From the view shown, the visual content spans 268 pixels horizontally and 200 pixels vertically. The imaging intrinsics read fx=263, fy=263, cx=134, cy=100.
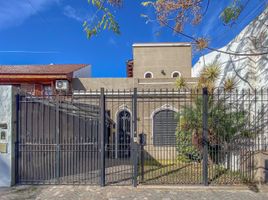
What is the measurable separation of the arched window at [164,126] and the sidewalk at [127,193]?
17.2ft

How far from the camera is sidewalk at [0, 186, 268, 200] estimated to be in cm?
610

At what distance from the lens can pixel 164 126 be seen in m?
13.4

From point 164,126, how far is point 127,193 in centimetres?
723

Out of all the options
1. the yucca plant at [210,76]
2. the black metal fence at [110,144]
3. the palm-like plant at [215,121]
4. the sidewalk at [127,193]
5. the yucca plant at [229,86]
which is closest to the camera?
the sidewalk at [127,193]

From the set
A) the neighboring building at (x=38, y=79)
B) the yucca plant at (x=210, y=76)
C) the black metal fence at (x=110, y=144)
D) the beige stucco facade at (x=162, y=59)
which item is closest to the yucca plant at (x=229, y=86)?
the black metal fence at (x=110, y=144)

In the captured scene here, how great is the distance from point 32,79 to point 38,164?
31.0 ft

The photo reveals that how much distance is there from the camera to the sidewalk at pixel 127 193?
6102 millimetres

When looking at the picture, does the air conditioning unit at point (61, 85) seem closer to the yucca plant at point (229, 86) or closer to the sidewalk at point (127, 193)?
the sidewalk at point (127, 193)

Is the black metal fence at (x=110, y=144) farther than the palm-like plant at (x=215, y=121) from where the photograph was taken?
No

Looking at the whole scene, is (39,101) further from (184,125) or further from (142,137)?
(184,125)

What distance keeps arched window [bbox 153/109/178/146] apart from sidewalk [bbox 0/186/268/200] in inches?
206

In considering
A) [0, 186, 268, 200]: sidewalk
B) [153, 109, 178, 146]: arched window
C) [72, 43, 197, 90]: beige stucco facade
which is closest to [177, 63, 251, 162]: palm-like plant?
[153, 109, 178, 146]: arched window

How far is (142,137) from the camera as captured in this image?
7.45 metres

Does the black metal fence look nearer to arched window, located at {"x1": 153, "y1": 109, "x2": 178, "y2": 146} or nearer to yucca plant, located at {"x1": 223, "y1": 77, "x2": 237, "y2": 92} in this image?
yucca plant, located at {"x1": 223, "y1": 77, "x2": 237, "y2": 92}
